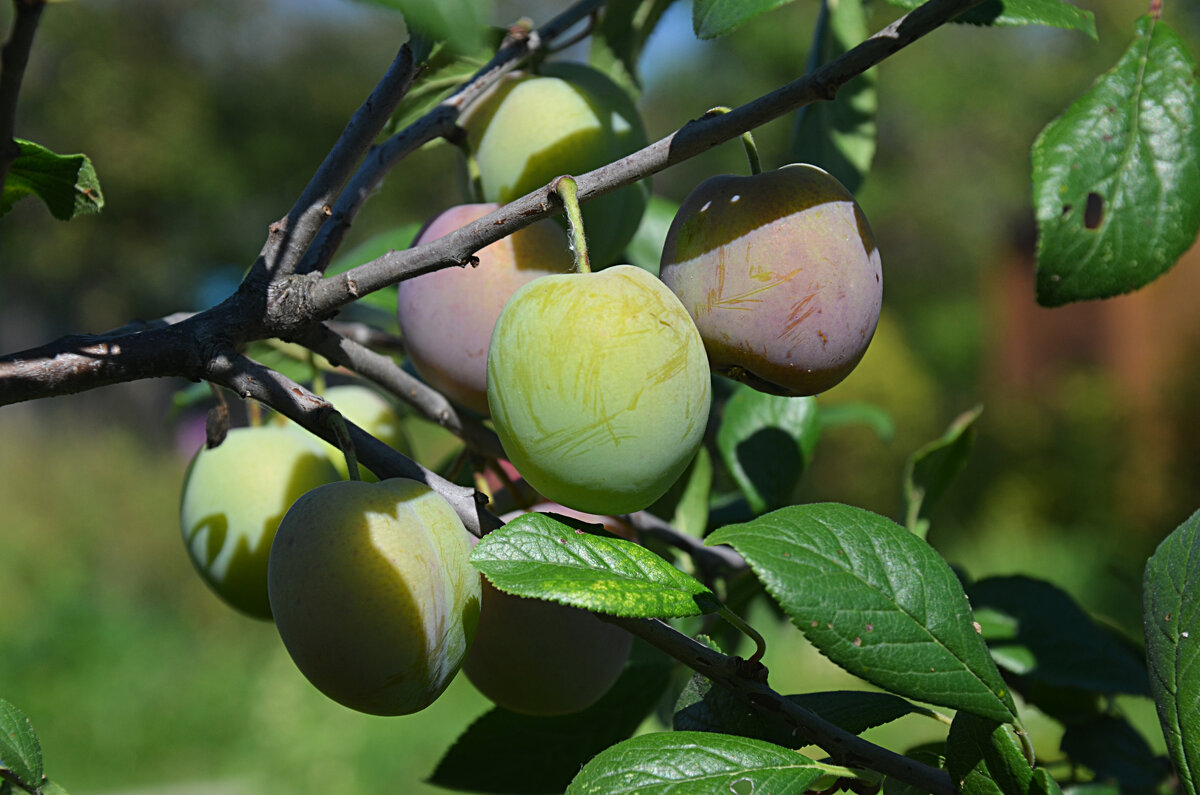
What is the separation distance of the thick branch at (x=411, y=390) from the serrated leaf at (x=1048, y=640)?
35 cm

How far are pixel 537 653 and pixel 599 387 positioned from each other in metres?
0.17

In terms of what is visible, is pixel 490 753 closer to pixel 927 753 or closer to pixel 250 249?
pixel 927 753

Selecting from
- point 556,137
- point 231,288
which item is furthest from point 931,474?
point 231,288

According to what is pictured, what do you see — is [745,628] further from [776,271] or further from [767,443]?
[767,443]

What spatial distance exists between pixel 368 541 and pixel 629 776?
0.44 feet

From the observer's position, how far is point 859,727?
15.2 inches

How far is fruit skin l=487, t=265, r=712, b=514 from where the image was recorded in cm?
33

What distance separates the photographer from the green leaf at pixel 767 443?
672 mm

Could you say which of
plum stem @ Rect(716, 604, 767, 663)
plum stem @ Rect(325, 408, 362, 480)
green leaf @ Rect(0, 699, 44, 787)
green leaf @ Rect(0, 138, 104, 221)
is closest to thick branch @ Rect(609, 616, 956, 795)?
plum stem @ Rect(716, 604, 767, 663)

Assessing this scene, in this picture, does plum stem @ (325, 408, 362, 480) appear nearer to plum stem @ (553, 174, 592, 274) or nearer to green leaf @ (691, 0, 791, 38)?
plum stem @ (553, 174, 592, 274)

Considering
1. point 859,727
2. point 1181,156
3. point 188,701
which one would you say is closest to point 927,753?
point 859,727

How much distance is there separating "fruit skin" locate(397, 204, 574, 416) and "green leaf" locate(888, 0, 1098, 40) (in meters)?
0.20

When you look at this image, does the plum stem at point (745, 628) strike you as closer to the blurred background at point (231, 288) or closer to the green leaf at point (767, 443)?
the green leaf at point (767, 443)

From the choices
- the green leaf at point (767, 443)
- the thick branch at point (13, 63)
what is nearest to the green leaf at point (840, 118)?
the green leaf at point (767, 443)
